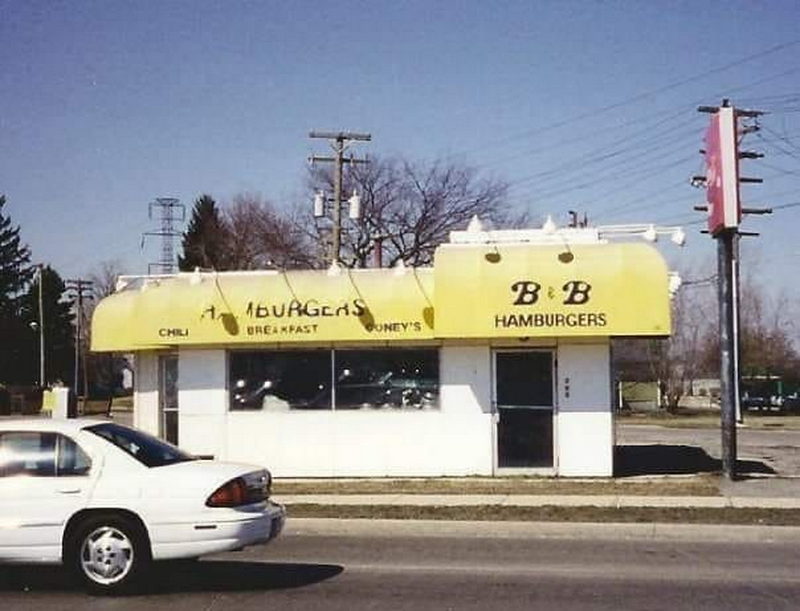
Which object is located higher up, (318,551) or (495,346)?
(495,346)

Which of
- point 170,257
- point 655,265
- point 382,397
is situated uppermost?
point 170,257

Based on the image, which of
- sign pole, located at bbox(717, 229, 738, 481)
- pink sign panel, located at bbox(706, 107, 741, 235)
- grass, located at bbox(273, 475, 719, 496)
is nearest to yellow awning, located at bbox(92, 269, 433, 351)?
grass, located at bbox(273, 475, 719, 496)

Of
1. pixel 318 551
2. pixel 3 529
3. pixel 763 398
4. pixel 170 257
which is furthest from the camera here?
pixel 170 257

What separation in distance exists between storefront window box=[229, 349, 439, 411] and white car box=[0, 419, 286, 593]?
11.9 m

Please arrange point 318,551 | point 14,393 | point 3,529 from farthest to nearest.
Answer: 1. point 14,393
2. point 318,551
3. point 3,529

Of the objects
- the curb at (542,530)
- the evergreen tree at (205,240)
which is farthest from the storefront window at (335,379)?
the evergreen tree at (205,240)

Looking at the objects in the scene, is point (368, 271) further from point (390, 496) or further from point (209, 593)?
point (209, 593)

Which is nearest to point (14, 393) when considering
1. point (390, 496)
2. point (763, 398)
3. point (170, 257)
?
point (170, 257)

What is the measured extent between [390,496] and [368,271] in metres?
5.32

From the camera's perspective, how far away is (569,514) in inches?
627

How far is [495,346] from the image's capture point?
2164cm

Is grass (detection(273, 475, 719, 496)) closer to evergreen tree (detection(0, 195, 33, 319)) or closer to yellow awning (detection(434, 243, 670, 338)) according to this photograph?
yellow awning (detection(434, 243, 670, 338))

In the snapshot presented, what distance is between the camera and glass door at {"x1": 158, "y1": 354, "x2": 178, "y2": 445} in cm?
2369

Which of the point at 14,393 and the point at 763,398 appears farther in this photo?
the point at 763,398
